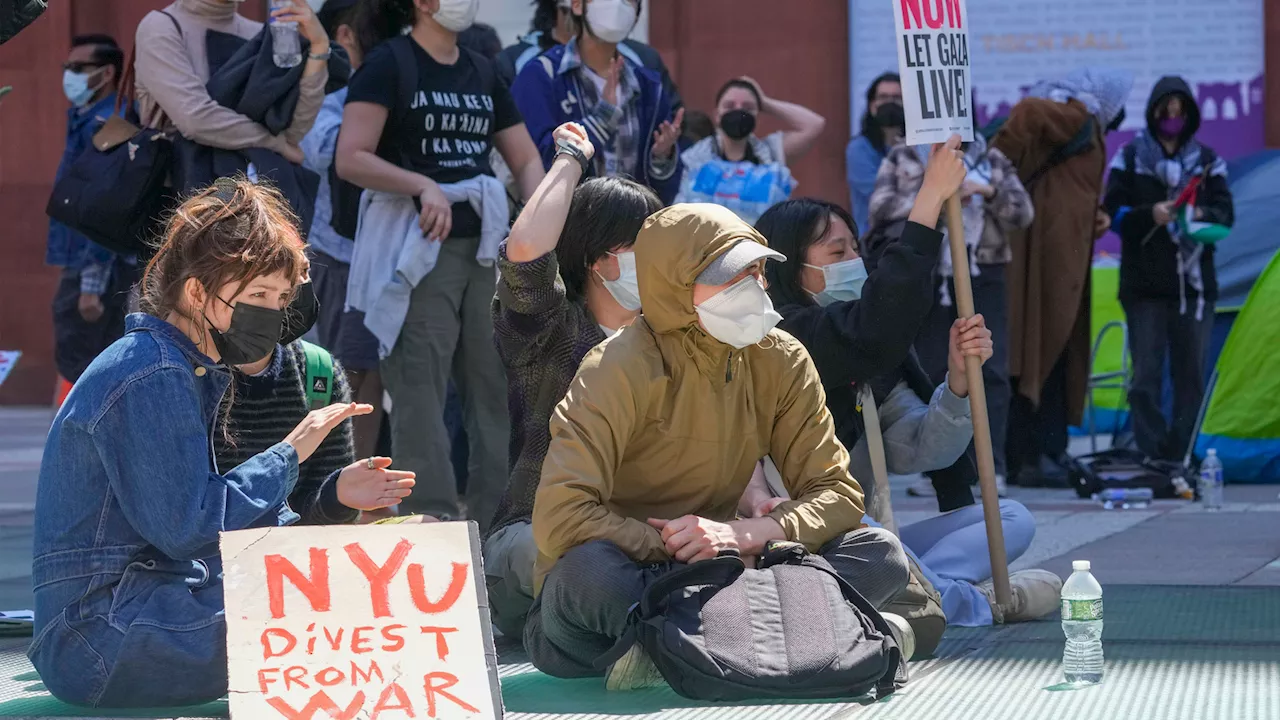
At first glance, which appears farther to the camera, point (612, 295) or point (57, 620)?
point (612, 295)

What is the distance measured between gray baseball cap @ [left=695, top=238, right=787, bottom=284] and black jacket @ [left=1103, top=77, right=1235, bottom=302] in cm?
504

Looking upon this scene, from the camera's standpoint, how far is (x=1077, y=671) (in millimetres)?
3922

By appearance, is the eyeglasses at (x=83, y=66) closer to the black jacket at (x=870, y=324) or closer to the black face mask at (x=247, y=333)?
the black jacket at (x=870, y=324)

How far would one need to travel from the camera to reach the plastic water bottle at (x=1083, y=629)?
3918 mm

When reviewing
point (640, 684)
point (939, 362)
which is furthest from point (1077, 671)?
point (939, 362)

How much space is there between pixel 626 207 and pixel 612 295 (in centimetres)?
22

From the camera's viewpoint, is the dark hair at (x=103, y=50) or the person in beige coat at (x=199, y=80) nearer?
the person in beige coat at (x=199, y=80)

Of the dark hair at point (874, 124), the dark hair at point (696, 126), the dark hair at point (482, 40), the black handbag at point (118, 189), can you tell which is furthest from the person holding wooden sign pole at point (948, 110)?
the dark hair at point (696, 126)

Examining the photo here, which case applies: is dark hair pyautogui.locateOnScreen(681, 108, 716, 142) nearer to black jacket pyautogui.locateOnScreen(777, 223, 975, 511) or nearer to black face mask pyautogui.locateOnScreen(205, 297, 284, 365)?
black jacket pyautogui.locateOnScreen(777, 223, 975, 511)

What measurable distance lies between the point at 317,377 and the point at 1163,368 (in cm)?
560

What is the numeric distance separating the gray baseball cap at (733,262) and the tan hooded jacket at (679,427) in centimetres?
2

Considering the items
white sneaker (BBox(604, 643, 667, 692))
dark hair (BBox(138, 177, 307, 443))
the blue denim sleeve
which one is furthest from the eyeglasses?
white sneaker (BBox(604, 643, 667, 692))

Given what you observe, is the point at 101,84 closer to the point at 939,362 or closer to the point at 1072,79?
the point at 939,362

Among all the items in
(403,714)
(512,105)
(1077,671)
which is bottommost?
(1077,671)
